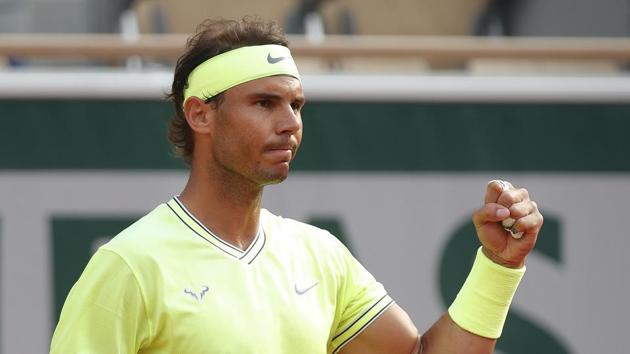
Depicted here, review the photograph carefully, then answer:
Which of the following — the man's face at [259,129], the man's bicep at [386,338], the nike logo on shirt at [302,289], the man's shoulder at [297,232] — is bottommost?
the man's bicep at [386,338]

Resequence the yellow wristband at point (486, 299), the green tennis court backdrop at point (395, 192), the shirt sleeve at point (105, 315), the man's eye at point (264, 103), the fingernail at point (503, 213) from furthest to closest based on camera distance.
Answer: the green tennis court backdrop at point (395, 192) → the yellow wristband at point (486, 299) → the man's eye at point (264, 103) → the fingernail at point (503, 213) → the shirt sleeve at point (105, 315)

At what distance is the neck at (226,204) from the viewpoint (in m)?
2.87

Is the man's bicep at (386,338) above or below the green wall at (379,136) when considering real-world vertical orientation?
below

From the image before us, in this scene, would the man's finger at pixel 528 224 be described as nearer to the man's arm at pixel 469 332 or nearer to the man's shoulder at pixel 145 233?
the man's arm at pixel 469 332

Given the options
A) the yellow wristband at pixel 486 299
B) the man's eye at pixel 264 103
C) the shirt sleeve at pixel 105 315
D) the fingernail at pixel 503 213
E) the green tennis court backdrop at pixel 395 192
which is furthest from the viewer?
the green tennis court backdrop at pixel 395 192

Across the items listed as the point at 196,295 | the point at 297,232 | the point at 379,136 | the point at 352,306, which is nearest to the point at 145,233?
the point at 196,295

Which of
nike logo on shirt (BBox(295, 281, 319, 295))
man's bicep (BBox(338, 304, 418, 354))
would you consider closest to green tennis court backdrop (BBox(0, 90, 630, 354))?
man's bicep (BBox(338, 304, 418, 354))

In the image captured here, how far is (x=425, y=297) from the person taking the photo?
475 centimetres

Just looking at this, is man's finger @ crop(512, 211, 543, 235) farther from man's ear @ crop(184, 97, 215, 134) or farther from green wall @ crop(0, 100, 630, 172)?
green wall @ crop(0, 100, 630, 172)

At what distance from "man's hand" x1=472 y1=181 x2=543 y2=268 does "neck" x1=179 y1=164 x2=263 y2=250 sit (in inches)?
22.2

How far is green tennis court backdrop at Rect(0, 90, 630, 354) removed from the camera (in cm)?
459

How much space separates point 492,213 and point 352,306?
49 centimetres

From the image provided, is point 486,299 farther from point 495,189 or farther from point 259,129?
point 259,129

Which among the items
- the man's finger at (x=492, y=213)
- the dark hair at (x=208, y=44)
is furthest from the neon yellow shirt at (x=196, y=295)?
the man's finger at (x=492, y=213)
